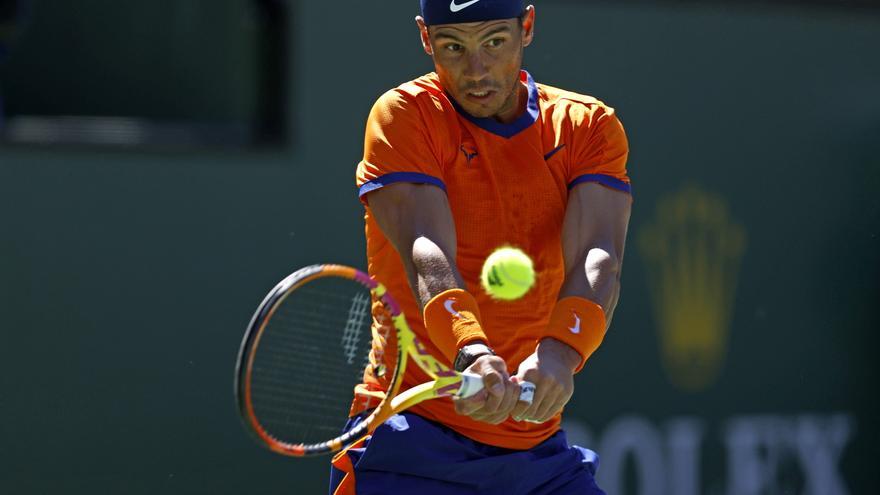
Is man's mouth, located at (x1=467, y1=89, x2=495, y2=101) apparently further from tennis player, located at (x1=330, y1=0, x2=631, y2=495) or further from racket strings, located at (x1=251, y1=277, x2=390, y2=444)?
racket strings, located at (x1=251, y1=277, x2=390, y2=444)

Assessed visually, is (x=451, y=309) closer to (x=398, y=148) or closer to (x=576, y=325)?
(x=576, y=325)

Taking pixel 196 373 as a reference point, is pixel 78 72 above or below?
above

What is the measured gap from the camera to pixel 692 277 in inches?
248

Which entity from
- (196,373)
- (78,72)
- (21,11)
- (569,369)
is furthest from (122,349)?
(569,369)

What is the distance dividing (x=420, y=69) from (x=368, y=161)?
2.80 meters

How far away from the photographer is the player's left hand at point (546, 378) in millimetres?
2764

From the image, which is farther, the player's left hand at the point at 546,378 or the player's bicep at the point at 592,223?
the player's bicep at the point at 592,223

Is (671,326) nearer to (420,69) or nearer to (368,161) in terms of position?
(420,69)

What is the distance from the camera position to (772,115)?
642cm

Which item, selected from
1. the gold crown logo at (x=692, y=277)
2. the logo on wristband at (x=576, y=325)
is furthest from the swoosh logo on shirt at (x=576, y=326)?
the gold crown logo at (x=692, y=277)

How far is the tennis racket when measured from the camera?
279 centimetres

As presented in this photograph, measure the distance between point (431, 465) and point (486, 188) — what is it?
0.62m

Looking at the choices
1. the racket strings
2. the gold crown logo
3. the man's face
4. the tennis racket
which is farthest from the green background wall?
the man's face

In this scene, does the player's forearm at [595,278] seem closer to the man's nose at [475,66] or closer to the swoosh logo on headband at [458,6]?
the man's nose at [475,66]
